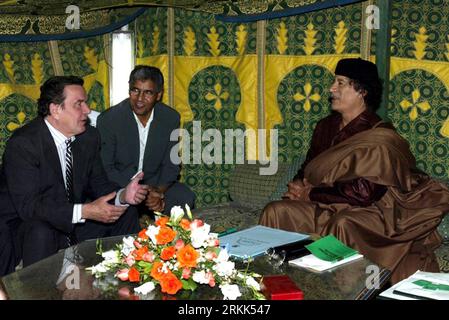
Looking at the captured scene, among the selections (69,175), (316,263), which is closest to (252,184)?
(69,175)

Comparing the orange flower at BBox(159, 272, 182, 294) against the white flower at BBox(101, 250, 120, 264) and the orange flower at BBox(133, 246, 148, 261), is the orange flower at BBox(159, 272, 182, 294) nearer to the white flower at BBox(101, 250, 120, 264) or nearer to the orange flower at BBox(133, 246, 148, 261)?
the orange flower at BBox(133, 246, 148, 261)

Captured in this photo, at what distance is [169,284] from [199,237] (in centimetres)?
24

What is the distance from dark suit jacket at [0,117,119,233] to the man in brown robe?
4.63 feet

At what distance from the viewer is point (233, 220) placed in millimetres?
5535

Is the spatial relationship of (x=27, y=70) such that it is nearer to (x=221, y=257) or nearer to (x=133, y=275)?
(x=133, y=275)

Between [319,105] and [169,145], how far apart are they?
4.39 ft

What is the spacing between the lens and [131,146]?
5.79m

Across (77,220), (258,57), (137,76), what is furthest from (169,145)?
(77,220)

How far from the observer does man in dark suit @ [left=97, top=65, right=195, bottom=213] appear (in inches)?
226

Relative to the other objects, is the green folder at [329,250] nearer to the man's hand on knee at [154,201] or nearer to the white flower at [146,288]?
the white flower at [146,288]

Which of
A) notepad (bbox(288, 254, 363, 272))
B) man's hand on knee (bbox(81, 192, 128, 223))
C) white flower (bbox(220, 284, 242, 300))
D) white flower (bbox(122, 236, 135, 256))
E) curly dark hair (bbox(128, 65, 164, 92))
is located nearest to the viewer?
white flower (bbox(220, 284, 242, 300))

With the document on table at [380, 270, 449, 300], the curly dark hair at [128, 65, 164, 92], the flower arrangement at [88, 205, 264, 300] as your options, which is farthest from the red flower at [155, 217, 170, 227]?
the curly dark hair at [128, 65, 164, 92]

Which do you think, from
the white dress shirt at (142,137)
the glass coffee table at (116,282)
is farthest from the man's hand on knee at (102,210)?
the white dress shirt at (142,137)
